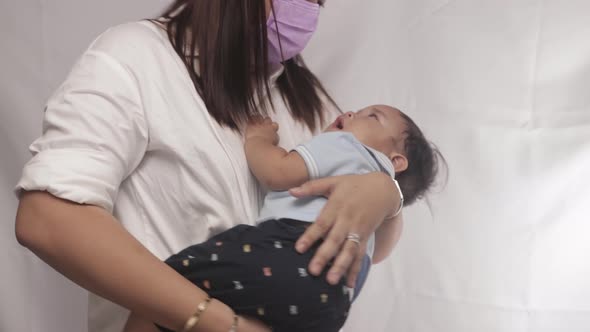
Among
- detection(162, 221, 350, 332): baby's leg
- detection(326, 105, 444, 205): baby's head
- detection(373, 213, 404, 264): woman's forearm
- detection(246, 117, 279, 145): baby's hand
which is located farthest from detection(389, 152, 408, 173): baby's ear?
detection(162, 221, 350, 332): baby's leg

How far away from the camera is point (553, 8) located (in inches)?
71.5

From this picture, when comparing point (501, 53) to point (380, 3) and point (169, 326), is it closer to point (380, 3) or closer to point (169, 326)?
point (380, 3)

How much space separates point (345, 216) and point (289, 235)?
0.29 ft

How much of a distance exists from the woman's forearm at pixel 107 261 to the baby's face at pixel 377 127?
Result: 18.0 inches

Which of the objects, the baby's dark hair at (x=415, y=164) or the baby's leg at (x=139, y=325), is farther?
the baby's dark hair at (x=415, y=164)

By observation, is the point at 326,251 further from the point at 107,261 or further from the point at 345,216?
the point at 107,261

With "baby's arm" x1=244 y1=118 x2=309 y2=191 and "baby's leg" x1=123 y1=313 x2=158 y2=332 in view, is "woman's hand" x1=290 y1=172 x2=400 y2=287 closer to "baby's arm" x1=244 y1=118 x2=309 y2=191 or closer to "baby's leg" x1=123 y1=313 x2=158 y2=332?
"baby's arm" x1=244 y1=118 x2=309 y2=191

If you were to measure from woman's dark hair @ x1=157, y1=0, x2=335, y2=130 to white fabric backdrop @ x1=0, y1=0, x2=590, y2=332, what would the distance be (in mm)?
511

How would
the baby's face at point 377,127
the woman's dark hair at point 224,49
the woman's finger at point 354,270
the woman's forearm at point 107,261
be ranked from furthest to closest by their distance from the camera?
the baby's face at point 377,127
the woman's dark hair at point 224,49
the woman's finger at point 354,270
the woman's forearm at point 107,261

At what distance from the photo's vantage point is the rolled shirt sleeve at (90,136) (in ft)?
3.15

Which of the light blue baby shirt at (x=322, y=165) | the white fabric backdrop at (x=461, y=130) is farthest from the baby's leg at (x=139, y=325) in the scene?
the white fabric backdrop at (x=461, y=130)

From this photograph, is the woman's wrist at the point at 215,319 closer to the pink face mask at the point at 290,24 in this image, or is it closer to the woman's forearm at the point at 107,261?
the woman's forearm at the point at 107,261

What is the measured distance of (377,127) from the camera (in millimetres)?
1308

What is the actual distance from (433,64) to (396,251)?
49cm
